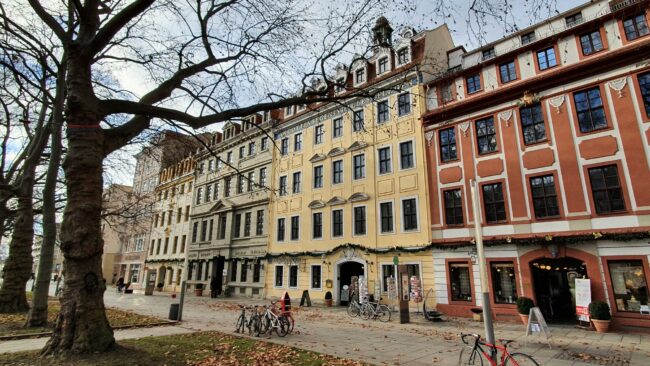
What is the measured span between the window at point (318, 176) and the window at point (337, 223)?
287cm

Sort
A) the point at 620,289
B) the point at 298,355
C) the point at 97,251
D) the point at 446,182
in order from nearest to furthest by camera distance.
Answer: the point at 97,251
the point at 298,355
the point at 620,289
the point at 446,182

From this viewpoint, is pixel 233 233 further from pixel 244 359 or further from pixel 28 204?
pixel 244 359

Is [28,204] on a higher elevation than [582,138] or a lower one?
lower

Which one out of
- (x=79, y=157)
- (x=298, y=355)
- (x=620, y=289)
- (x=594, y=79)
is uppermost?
(x=594, y=79)

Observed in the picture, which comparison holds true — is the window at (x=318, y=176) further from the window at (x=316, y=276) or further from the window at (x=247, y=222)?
the window at (x=247, y=222)

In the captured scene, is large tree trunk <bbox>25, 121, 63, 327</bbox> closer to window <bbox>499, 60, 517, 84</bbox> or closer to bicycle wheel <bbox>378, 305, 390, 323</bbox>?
bicycle wheel <bbox>378, 305, 390, 323</bbox>

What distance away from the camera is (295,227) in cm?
2881

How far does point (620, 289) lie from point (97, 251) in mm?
18399

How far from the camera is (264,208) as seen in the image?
3166 cm

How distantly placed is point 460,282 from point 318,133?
51.5ft

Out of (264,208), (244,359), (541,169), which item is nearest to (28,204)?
(244,359)

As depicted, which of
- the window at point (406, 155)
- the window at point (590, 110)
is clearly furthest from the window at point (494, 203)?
the window at point (406, 155)

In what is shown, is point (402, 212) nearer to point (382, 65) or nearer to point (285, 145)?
point (382, 65)

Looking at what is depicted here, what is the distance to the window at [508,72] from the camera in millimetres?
19094
